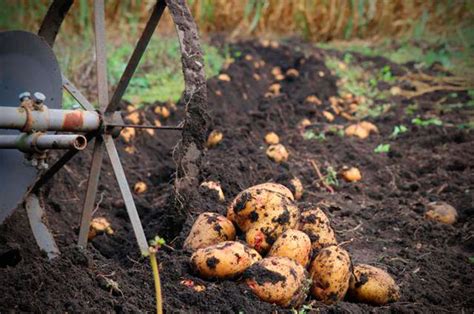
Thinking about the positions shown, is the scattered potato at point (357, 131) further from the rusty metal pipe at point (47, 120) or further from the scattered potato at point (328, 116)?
the rusty metal pipe at point (47, 120)

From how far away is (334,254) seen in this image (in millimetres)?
3305

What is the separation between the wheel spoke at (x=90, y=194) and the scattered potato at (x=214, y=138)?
2241 mm

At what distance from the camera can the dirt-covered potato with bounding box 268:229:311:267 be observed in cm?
328

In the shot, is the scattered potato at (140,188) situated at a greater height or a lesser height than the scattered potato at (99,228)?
lesser

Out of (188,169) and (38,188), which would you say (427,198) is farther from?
(38,188)

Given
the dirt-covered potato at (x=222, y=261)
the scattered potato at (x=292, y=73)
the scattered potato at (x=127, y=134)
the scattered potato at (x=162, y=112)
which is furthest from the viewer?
the scattered potato at (x=292, y=73)

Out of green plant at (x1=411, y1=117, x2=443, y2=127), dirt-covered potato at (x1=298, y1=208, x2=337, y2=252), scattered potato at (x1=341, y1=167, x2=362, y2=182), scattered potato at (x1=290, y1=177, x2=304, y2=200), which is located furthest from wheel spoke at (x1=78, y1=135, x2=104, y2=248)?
green plant at (x1=411, y1=117, x2=443, y2=127)

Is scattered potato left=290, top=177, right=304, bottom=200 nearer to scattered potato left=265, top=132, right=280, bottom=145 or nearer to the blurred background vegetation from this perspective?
scattered potato left=265, top=132, right=280, bottom=145

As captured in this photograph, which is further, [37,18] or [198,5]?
[198,5]

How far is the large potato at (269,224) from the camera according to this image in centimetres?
347

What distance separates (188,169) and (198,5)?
24.1 ft

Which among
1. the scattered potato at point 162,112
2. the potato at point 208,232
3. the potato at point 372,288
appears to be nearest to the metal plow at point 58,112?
the potato at point 208,232

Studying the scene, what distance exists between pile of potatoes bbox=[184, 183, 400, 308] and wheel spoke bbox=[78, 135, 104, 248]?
53 cm

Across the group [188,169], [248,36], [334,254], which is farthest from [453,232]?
[248,36]
